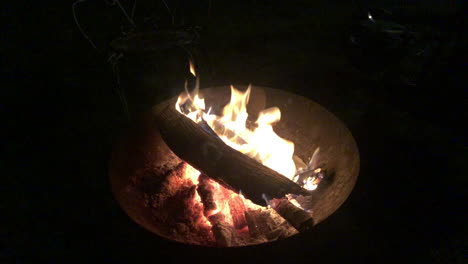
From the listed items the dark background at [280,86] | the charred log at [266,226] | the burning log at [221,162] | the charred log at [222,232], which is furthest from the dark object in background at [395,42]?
the charred log at [222,232]

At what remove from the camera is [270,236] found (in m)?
1.84

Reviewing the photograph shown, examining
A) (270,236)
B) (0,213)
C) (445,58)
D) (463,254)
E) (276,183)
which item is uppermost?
(445,58)

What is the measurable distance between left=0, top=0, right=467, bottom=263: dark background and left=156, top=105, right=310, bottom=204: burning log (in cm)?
34

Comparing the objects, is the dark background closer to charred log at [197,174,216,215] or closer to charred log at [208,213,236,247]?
charred log at [208,213,236,247]

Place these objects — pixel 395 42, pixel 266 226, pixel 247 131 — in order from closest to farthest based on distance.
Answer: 1. pixel 266 226
2. pixel 247 131
3. pixel 395 42

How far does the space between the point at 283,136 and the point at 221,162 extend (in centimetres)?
88

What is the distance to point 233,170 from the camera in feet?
5.95

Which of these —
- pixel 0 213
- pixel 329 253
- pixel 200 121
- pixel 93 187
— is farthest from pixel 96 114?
pixel 329 253

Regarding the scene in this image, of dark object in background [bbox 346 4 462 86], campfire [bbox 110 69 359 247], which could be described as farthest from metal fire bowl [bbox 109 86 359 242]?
dark object in background [bbox 346 4 462 86]

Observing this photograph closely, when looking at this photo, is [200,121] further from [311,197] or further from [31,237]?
[31,237]

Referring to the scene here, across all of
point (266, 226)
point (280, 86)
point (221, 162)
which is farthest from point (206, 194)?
point (280, 86)

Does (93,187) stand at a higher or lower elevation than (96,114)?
lower

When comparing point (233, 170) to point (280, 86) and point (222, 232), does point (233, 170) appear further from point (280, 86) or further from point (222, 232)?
point (280, 86)

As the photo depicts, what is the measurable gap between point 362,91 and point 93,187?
3102 mm
